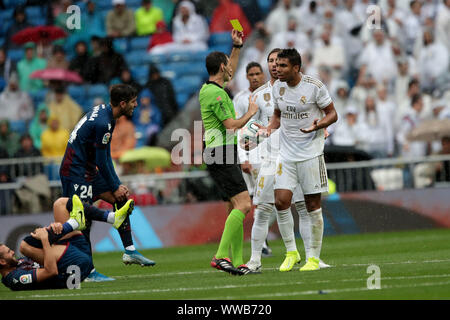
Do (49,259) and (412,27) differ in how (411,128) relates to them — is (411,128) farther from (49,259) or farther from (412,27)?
(49,259)

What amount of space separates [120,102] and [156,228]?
8050 millimetres

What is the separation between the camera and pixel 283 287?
31.2ft

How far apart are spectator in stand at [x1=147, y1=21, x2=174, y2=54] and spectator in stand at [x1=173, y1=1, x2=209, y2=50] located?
34 cm

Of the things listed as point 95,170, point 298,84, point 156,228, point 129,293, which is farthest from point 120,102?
point 156,228

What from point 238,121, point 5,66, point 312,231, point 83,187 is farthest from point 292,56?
point 5,66

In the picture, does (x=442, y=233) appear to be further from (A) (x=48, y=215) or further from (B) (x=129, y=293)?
(B) (x=129, y=293)

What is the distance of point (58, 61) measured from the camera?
79.3ft

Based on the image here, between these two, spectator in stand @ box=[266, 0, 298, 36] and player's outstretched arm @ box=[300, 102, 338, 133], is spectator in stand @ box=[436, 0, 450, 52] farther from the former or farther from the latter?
player's outstretched arm @ box=[300, 102, 338, 133]

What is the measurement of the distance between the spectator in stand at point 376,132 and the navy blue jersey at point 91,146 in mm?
9200

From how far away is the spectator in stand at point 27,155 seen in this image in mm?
20391

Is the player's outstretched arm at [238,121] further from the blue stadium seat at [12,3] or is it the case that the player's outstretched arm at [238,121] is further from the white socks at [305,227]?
the blue stadium seat at [12,3]

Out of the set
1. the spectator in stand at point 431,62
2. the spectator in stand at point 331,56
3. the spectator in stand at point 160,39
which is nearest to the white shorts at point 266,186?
the spectator in stand at point 431,62

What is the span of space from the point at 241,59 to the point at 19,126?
18.0ft

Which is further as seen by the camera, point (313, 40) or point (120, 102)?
point (313, 40)
